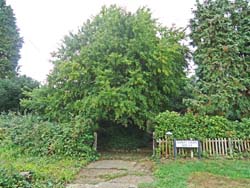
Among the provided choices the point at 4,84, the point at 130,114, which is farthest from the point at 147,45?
the point at 4,84

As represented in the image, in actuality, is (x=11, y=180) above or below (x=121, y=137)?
below

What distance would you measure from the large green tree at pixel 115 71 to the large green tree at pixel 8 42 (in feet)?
35.6

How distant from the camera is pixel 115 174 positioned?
8.17m

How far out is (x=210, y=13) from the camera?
14.4 meters

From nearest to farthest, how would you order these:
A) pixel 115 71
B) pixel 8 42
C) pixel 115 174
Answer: pixel 115 174 → pixel 115 71 → pixel 8 42

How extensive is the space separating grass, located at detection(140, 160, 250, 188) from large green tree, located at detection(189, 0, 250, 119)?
376 cm

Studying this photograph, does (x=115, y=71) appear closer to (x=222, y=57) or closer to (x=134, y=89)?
(x=134, y=89)

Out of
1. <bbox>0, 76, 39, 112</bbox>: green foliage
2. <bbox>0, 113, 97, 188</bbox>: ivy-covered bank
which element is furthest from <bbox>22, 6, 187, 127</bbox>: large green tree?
<bbox>0, 76, 39, 112</bbox>: green foliage

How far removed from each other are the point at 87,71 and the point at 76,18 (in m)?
3.01

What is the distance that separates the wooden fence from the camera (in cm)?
1091

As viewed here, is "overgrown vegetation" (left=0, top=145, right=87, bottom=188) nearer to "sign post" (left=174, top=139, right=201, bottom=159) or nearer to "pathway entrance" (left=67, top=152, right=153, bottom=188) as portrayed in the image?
"pathway entrance" (left=67, top=152, right=153, bottom=188)

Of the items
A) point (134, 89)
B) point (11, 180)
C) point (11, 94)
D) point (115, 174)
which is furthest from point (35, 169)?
point (11, 94)

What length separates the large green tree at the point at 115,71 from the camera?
39.0 ft

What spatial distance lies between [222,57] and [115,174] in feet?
26.9
